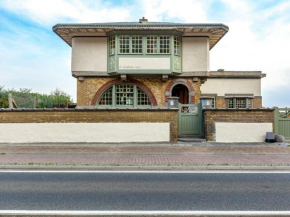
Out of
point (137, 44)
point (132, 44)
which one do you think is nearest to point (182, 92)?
point (137, 44)

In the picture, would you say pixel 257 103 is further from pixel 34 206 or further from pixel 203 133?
pixel 34 206

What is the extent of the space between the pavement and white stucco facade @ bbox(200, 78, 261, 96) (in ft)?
37.5

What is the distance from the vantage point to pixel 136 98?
18672 mm

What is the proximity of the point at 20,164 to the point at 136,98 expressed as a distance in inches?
420

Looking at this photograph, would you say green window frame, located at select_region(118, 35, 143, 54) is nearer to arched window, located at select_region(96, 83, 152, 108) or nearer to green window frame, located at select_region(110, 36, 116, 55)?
green window frame, located at select_region(110, 36, 116, 55)

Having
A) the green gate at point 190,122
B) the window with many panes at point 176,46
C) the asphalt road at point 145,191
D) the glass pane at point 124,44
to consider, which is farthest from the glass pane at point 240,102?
the asphalt road at point 145,191

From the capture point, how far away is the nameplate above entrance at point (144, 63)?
58.2 ft

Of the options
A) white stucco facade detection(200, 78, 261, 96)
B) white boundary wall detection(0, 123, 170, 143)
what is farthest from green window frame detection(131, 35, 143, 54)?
white stucco facade detection(200, 78, 261, 96)

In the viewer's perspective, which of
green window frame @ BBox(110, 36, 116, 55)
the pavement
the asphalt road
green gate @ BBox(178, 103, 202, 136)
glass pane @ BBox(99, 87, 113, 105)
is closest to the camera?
the asphalt road

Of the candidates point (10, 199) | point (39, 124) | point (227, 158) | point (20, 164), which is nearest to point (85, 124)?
point (39, 124)

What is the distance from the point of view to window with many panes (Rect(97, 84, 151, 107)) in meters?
18.7

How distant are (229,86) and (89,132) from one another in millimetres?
15374

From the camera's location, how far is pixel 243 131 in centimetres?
1424

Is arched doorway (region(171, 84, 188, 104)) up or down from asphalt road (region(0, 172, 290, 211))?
up
